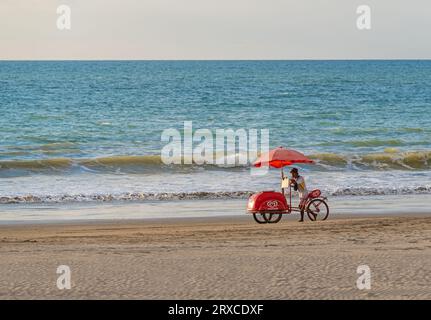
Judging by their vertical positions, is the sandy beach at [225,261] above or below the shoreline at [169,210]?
below

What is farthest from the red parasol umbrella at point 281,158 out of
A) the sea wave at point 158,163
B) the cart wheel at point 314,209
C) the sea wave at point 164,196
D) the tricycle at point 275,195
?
the sea wave at point 158,163

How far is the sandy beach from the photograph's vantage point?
31.2 ft

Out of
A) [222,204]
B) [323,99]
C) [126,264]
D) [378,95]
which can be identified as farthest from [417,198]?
[378,95]

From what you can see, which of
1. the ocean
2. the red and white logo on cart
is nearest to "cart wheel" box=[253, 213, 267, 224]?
the red and white logo on cart

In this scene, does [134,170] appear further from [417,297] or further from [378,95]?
[378,95]

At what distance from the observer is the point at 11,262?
37.2ft

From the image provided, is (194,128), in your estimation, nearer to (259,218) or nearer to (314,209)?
(259,218)

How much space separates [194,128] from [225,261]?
115 ft

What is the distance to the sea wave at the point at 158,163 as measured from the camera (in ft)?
94.3

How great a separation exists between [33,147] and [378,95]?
45.0 m

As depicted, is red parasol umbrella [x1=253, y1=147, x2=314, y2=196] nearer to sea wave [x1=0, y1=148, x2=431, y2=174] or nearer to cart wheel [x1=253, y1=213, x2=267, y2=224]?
cart wheel [x1=253, y1=213, x2=267, y2=224]

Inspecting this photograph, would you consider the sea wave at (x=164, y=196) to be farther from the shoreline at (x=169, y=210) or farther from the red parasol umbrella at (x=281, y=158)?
the red parasol umbrella at (x=281, y=158)

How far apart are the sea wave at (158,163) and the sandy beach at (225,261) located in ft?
41.7

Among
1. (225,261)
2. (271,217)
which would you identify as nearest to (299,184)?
(271,217)
